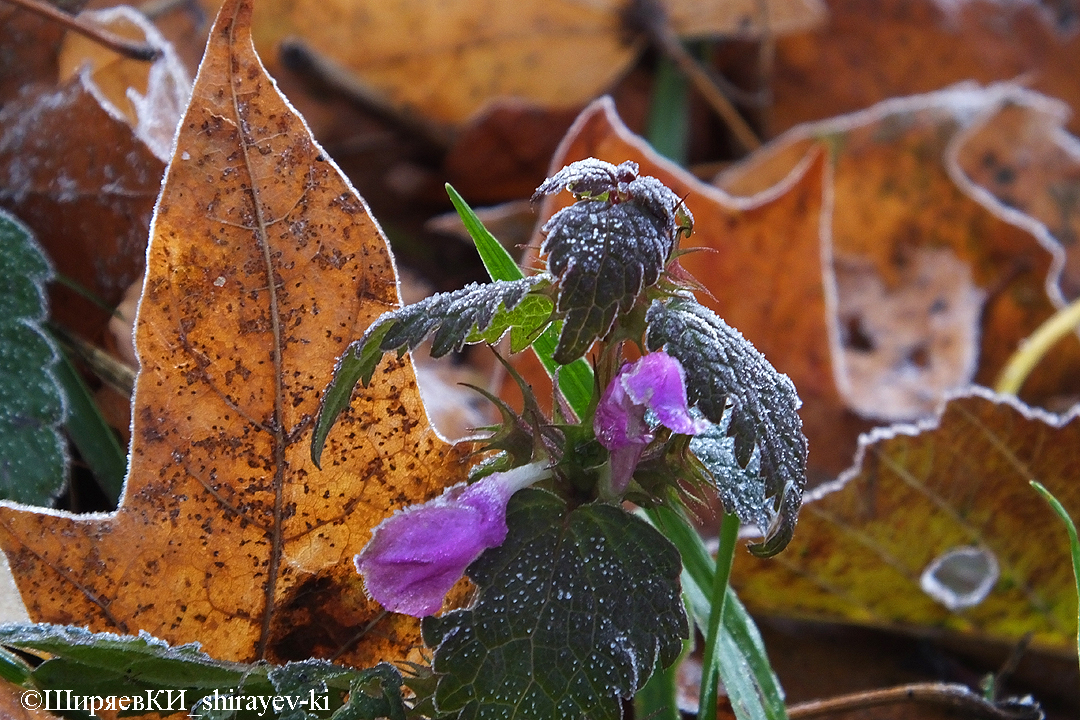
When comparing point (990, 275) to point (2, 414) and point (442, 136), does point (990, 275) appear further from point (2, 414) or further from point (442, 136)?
point (2, 414)

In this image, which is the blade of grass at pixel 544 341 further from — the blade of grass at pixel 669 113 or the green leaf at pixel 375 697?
the blade of grass at pixel 669 113

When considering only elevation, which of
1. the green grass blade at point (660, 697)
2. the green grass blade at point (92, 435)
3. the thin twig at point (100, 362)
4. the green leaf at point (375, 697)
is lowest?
the green grass blade at point (660, 697)

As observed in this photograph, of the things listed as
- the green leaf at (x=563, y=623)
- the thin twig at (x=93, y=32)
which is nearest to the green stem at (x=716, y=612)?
the green leaf at (x=563, y=623)

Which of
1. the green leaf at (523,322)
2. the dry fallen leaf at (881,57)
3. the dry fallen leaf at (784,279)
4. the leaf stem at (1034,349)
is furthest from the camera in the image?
the dry fallen leaf at (881,57)

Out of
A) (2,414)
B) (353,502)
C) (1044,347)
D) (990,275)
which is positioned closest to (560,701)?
(353,502)

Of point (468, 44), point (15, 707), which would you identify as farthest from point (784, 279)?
point (15, 707)

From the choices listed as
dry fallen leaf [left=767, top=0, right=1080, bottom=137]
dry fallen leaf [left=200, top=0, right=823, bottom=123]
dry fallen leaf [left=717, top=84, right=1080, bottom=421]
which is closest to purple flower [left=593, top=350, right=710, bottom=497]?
dry fallen leaf [left=717, top=84, right=1080, bottom=421]

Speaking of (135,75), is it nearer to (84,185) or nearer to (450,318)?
(84,185)
